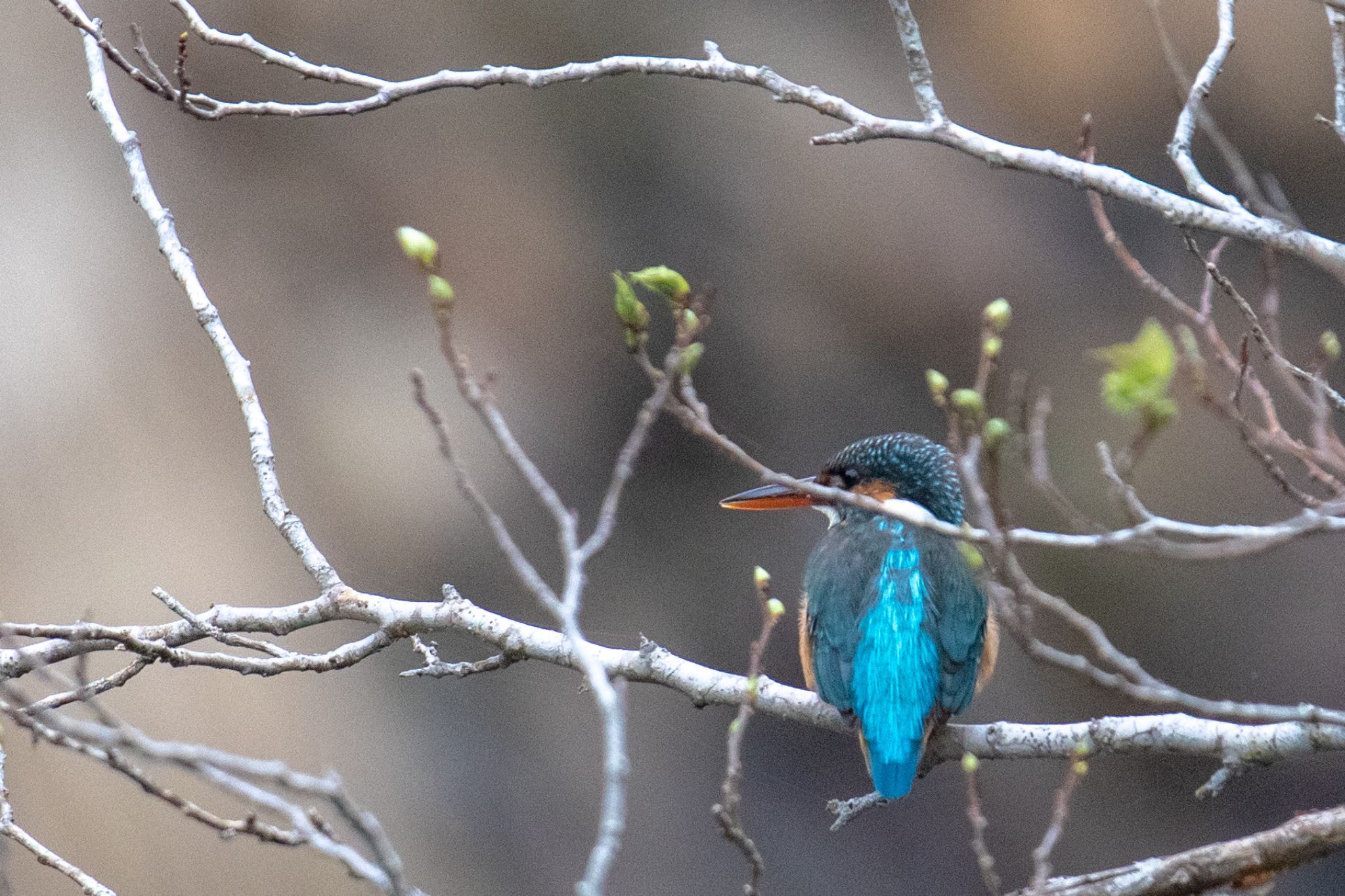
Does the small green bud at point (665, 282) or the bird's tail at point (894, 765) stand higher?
the small green bud at point (665, 282)

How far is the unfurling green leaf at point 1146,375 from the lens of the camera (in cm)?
121

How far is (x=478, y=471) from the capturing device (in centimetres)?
509

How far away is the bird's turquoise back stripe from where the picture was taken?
2328 mm

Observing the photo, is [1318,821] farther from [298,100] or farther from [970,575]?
[298,100]

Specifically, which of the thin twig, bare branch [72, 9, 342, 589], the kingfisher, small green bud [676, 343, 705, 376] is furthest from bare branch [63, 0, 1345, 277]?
the thin twig

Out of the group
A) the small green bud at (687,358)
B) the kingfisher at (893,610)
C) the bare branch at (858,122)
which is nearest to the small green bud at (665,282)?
the small green bud at (687,358)

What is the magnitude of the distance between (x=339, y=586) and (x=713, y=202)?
3.30 m

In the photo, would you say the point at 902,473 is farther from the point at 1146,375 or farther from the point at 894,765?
the point at 1146,375

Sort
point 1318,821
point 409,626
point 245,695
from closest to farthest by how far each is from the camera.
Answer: point 1318,821 < point 409,626 < point 245,695

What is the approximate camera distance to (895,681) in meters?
2.37

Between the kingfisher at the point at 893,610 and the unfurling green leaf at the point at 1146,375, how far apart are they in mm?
987

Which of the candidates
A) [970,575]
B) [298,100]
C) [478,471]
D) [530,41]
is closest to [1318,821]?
[970,575]

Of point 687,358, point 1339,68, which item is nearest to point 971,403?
point 687,358

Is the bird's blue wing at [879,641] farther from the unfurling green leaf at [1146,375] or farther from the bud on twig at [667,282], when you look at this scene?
the unfurling green leaf at [1146,375]
